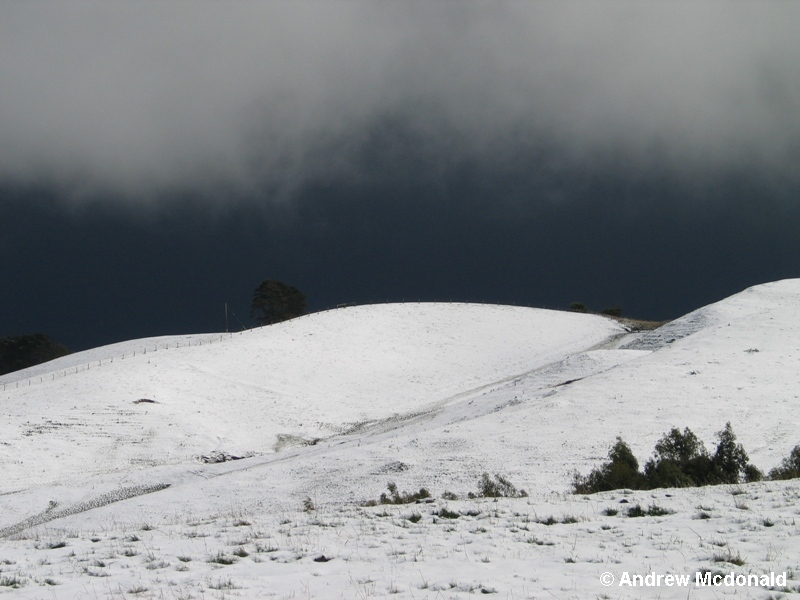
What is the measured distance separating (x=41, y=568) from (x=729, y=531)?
10.6 m

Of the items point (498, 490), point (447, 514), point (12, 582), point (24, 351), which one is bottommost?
point (498, 490)

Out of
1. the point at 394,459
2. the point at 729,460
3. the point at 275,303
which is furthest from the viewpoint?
the point at 275,303

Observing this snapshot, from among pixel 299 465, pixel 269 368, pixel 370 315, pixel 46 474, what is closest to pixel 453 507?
pixel 299 465

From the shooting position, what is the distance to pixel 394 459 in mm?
26906

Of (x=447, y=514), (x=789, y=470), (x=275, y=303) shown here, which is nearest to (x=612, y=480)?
(x=789, y=470)

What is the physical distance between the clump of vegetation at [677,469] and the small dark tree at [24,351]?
98332 millimetres

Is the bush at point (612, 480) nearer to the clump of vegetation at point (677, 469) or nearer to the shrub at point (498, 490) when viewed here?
the clump of vegetation at point (677, 469)

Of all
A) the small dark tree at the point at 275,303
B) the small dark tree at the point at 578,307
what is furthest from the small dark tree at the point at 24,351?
the small dark tree at the point at 578,307

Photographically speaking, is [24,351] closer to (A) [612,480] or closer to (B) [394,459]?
(B) [394,459]

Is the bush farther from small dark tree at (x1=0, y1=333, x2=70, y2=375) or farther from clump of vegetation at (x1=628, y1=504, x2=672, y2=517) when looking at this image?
small dark tree at (x1=0, y1=333, x2=70, y2=375)

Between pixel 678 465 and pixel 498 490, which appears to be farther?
pixel 678 465

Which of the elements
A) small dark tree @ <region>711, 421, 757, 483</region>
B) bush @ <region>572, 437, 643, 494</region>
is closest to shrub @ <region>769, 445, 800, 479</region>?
small dark tree @ <region>711, 421, 757, 483</region>

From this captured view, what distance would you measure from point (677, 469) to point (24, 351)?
10229cm

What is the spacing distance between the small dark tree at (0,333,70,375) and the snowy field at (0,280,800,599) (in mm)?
35982
